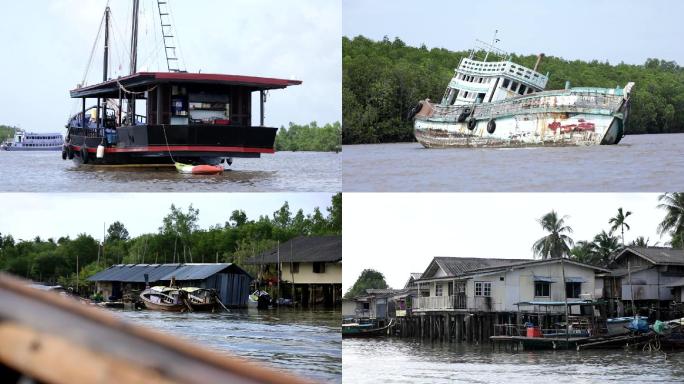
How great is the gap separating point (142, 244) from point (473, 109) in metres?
10.6

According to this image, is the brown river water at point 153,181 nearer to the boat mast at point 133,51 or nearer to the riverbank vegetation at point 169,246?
the boat mast at point 133,51

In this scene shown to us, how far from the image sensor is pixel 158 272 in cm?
2391

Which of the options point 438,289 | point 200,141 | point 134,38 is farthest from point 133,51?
point 438,289

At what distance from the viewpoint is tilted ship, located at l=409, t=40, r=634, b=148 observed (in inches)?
836

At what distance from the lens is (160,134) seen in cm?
1508

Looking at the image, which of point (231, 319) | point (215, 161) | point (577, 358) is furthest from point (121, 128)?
point (577, 358)

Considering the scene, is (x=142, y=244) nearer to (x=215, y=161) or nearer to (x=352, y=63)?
(x=352, y=63)

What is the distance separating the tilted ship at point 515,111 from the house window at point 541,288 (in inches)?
119

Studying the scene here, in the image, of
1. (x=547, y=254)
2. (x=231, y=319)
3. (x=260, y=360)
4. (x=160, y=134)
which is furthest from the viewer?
(x=547, y=254)

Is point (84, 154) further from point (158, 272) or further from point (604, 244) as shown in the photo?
point (604, 244)

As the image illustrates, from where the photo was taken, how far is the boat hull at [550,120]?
2114cm

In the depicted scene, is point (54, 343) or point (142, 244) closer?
point (54, 343)

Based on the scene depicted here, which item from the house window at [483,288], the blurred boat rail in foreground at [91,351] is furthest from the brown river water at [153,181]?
the blurred boat rail in foreground at [91,351]

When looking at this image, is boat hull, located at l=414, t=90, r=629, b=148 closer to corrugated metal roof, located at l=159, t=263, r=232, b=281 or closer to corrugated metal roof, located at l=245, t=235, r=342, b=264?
corrugated metal roof, located at l=245, t=235, r=342, b=264
